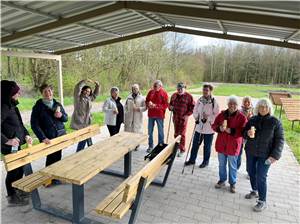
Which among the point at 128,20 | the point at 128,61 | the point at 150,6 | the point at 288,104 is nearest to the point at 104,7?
the point at 150,6

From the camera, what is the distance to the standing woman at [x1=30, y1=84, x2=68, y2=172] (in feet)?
13.4

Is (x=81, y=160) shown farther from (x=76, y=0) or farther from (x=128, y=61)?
(x=128, y=61)

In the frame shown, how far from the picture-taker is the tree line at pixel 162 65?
1454 centimetres

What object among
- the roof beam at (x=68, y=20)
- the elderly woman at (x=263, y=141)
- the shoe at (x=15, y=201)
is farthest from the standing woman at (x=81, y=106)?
the elderly woman at (x=263, y=141)

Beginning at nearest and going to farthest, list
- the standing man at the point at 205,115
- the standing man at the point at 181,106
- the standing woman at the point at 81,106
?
the standing man at the point at 205,115 → the standing woman at the point at 81,106 → the standing man at the point at 181,106

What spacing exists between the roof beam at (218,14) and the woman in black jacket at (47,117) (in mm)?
1951

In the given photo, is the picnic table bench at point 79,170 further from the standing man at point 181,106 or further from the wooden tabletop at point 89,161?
the standing man at point 181,106

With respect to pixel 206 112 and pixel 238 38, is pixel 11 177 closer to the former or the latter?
pixel 206 112

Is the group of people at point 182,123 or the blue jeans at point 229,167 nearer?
the group of people at point 182,123

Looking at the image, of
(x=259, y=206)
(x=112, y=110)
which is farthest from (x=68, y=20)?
(x=259, y=206)

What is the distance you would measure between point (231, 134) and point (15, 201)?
10.9ft

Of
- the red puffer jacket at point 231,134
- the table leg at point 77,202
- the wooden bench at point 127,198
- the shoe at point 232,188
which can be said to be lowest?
the shoe at point 232,188

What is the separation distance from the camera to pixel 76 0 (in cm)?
416

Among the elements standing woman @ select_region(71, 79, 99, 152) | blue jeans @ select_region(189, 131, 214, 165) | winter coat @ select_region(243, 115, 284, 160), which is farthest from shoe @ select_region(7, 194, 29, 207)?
winter coat @ select_region(243, 115, 284, 160)
